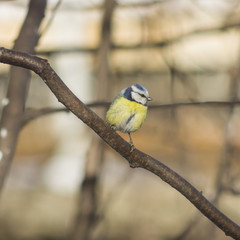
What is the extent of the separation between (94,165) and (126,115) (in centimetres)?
78

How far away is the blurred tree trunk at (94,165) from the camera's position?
2.29m

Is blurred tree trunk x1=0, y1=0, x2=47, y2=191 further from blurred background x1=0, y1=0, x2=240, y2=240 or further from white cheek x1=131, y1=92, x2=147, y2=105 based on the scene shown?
blurred background x1=0, y1=0, x2=240, y2=240

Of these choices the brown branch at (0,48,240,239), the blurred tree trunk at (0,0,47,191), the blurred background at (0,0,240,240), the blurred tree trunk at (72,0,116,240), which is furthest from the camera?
the blurred background at (0,0,240,240)

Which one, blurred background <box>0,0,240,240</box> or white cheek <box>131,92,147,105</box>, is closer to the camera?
white cheek <box>131,92,147,105</box>

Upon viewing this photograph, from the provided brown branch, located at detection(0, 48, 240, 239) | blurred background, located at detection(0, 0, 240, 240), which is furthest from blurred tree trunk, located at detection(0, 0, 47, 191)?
blurred background, located at detection(0, 0, 240, 240)

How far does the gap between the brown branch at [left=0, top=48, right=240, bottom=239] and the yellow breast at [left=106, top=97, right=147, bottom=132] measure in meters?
0.38

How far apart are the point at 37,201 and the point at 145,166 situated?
15.6ft

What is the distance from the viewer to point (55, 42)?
21.2 ft

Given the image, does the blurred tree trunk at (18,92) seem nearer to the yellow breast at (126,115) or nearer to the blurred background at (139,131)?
the yellow breast at (126,115)

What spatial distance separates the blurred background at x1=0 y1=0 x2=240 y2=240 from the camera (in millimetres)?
2439

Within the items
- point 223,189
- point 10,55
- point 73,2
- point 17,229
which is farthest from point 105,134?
point 17,229

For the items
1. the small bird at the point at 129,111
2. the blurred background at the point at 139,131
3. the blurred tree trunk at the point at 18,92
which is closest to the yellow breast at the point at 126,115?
the small bird at the point at 129,111

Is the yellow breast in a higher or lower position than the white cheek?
lower

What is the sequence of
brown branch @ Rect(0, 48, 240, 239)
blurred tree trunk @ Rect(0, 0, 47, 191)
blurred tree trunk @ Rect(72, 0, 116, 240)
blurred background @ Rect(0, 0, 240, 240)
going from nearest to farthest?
brown branch @ Rect(0, 48, 240, 239) → blurred tree trunk @ Rect(0, 0, 47, 191) → blurred tree trunk @ Rect(72, 0, 116, 240) → blurred background @ Rect(0, 0, 240, 240)
